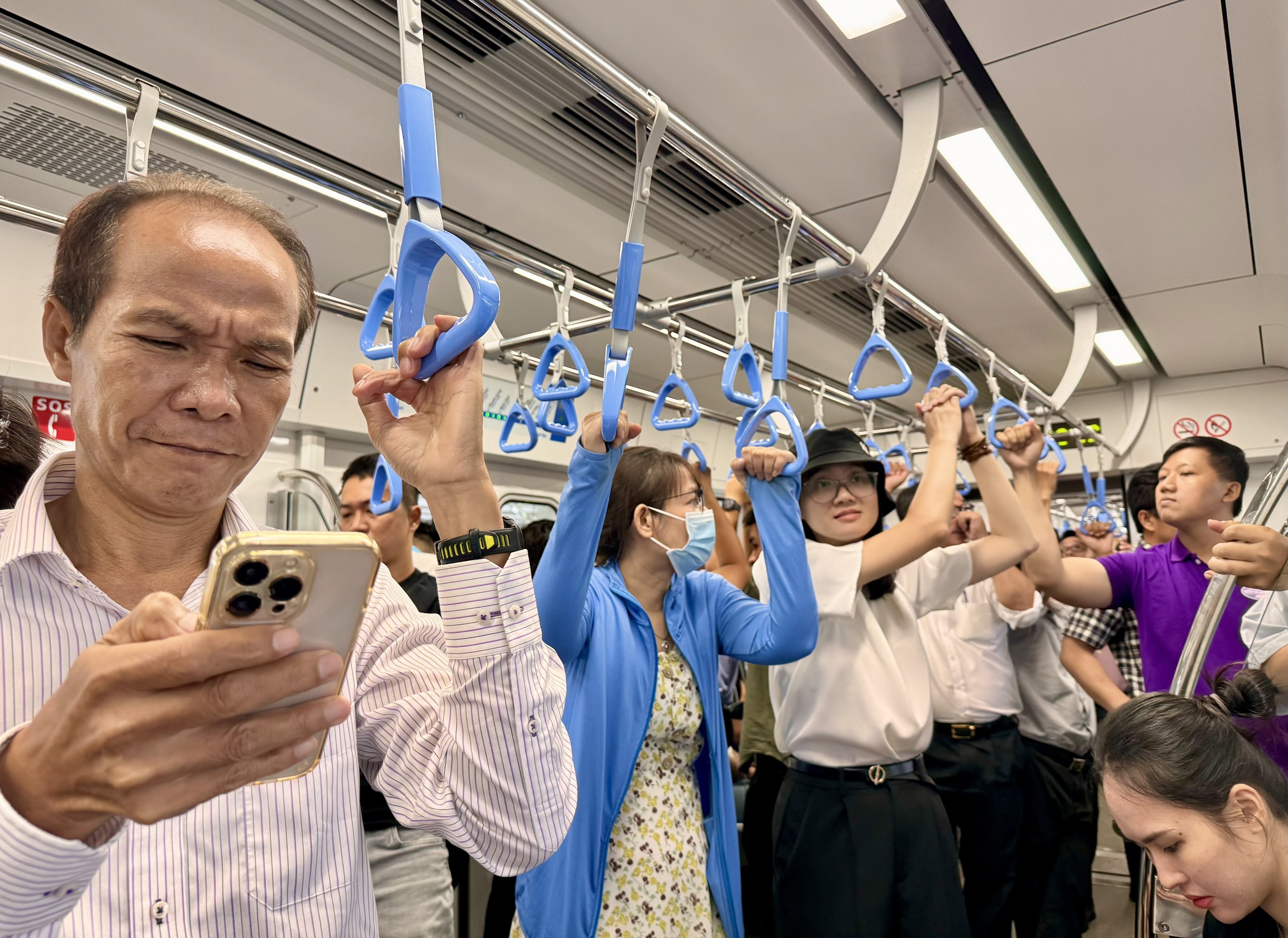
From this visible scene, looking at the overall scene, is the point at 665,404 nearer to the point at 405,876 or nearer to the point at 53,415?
the point at 405,876

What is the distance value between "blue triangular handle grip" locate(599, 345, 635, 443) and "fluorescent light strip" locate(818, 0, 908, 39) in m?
1.59

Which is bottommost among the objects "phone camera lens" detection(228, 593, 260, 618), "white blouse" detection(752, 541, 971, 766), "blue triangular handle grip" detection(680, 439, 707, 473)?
"white blouse" detection(752, 541, 971, 766)

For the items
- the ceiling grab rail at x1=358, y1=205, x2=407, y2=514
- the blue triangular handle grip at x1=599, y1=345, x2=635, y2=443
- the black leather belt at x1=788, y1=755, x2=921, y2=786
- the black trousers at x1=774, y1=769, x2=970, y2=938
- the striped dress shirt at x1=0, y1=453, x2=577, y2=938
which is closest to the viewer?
the striped dress shirt at x1=0, y1=453, x2=577, y2=938

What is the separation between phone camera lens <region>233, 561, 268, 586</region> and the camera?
1.60ft

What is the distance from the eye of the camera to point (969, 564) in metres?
2.89

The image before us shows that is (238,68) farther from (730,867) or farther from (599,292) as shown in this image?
(730,867)

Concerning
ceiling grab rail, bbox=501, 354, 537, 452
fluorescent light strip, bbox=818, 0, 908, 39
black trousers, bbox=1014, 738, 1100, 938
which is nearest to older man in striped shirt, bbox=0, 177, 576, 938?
ceiling grab rail, bbox=501, 354, 537, 452

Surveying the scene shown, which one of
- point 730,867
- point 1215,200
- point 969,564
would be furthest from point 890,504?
point 1215,200

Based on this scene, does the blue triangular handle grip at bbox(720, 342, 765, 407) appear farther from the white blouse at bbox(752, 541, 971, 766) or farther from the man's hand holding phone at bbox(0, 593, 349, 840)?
the man's hand holding phone at bbox(0, 593, 349, 840)

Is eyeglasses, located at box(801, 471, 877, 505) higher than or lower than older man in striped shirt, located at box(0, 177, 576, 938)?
higher

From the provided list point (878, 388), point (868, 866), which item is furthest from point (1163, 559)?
point (868, 866)

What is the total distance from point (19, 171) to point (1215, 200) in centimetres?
538

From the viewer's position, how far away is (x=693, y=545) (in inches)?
90.4

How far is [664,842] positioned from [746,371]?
1216 millimetres
